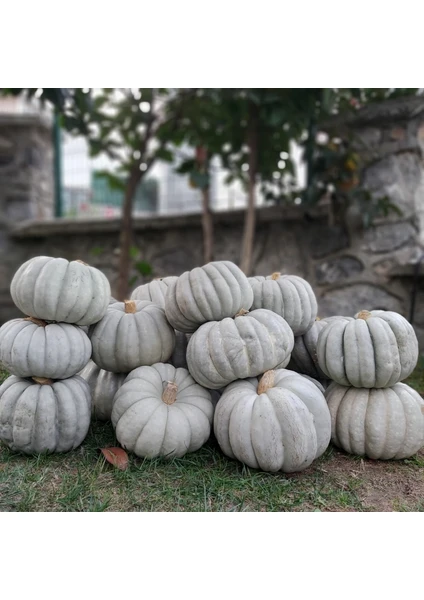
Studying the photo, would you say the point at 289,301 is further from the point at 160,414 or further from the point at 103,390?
the point at 103,390

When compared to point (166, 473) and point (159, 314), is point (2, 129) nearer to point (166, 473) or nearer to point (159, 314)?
point (159, 314)

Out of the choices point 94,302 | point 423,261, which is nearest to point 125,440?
point 94,302

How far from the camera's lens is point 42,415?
196 centimetres

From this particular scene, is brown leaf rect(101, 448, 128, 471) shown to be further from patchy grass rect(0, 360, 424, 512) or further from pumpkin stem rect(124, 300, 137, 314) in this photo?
pumpkin stem rect(124, 300, 137, 314)

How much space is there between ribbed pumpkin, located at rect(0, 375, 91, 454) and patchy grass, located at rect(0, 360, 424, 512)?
6cm

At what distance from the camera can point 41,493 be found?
173 cm

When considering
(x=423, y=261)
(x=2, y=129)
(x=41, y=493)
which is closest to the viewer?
(x=41, y=493)

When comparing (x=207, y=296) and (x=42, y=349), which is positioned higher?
(x=207, y=296)

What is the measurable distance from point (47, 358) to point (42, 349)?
4cm

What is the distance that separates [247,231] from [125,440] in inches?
103

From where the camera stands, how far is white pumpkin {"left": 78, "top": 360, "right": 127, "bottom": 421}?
A: 231 cm

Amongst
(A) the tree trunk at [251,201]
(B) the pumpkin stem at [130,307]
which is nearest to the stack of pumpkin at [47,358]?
(B) the pumpkin stem at [130,307]

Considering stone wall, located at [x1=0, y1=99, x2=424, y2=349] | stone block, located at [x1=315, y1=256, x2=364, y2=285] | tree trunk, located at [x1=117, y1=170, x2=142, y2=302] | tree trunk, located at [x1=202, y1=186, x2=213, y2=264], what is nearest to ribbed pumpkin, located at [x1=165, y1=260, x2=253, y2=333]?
stone wall, located at [x1=0, y1=99, x2=424, y2=349]

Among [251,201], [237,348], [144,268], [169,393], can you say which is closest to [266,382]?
[237,348]
